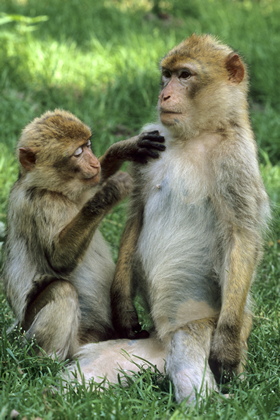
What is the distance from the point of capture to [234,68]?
17.0 ft

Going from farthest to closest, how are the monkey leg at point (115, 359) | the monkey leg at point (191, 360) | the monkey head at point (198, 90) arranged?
the monkey head at point (198, 90), the monkey leg at point (115, 359), the monkey leg at point (191, 360)

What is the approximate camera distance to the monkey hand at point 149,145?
5266 mm

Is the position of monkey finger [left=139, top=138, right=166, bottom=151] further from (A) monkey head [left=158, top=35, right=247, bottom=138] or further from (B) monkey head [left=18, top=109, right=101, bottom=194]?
(B) monkey head [left=18, top=109, right=101, bottom=194]

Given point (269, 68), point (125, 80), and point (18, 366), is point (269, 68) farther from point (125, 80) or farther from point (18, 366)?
point (18, 366)

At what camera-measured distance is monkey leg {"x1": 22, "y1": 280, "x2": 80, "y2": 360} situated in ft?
16.1

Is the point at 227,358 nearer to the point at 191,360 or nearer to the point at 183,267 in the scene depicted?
the point at 191,360

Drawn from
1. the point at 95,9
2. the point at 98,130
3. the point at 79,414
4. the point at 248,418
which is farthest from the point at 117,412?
the point at 95,9

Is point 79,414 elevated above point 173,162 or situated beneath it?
situated beneath

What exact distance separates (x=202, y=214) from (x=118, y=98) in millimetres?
4766

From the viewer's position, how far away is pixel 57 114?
5.31 m

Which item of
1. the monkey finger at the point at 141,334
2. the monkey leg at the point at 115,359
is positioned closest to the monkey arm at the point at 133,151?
the monkey finger at the point at 141,334

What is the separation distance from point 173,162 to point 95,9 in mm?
7060

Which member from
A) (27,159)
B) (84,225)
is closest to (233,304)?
(84,225)

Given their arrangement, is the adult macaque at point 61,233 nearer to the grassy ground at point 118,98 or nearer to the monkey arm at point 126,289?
the monkey arm at point 126,289
